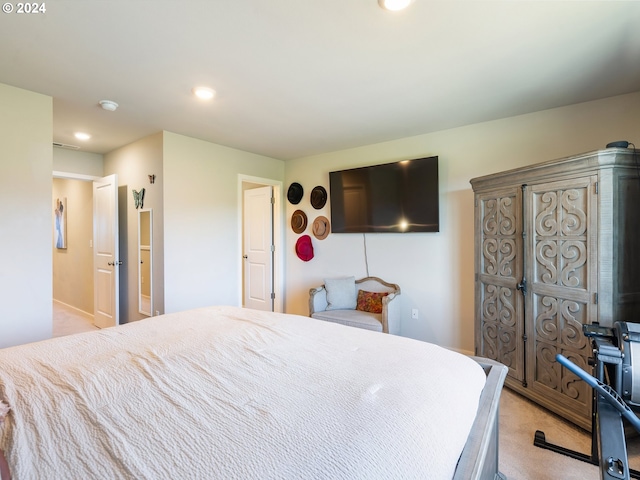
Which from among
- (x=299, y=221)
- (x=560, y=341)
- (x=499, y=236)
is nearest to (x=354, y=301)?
(x=299, y=221)

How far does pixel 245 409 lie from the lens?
3.27 feet

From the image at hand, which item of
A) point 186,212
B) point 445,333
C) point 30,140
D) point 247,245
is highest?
point 30,140

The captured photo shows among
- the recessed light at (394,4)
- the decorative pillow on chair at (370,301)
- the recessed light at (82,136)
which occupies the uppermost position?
the recessed light at (82,136)

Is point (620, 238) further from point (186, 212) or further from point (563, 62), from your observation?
point (186, 212)

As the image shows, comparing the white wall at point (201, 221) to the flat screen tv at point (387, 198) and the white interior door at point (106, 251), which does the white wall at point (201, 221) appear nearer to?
the white interior door at point (106, 251)

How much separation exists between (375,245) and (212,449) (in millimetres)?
3310

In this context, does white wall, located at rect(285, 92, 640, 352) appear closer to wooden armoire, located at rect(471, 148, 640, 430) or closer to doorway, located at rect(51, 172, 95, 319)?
wooden armoire, located at rect(471, 148, 640, 430)

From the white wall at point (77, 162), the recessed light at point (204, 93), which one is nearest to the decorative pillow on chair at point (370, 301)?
the recessed light at point (204, 93)

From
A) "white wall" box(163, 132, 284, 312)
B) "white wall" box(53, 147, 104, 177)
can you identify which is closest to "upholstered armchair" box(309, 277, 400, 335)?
"white wall" box(163, 132, 284, 312)

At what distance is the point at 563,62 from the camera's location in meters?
2.05

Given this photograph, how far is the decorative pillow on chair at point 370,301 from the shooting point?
11.8 ft

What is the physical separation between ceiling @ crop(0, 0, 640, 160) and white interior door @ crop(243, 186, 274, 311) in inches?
73.9

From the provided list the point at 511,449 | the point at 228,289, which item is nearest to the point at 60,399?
the point at 511,449

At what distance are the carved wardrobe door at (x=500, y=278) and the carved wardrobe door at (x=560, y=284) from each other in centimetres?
8
